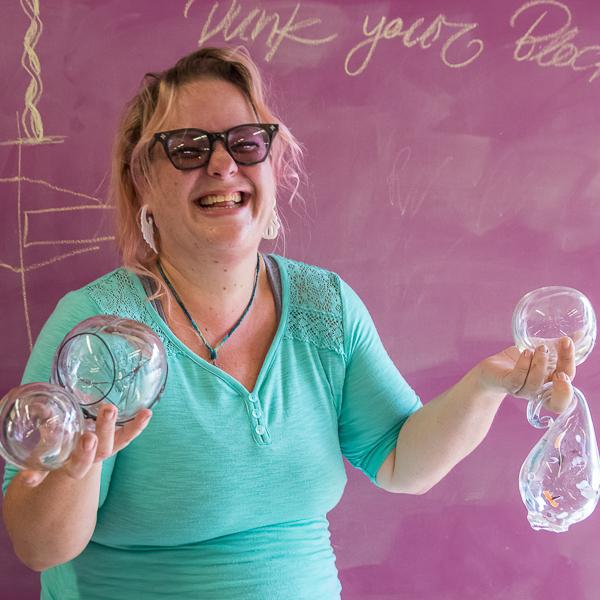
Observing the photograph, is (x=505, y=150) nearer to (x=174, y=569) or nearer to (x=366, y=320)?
(x=366, y=320)

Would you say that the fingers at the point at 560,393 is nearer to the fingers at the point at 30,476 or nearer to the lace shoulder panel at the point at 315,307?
the lace shoulder panel at the point at 315,307

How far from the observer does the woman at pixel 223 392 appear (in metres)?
1.29

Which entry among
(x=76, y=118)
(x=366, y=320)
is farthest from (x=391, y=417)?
(x=76, y=118)

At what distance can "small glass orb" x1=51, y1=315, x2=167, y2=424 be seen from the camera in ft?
3.48

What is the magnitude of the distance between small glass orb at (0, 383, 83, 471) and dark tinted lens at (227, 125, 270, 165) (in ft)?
1.67

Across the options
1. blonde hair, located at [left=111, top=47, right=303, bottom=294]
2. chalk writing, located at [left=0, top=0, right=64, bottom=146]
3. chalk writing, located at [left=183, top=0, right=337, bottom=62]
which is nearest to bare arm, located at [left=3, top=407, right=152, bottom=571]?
blonde hair, located at [left=111, top=47, right=303, bottom=294]

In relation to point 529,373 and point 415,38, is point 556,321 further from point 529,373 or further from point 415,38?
point 415,38

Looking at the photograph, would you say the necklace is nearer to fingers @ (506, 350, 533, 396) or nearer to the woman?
the woman

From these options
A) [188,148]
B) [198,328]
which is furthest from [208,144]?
[198,328]

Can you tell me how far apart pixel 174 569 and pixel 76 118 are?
79 centimetres

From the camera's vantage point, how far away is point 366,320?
4.95 ft

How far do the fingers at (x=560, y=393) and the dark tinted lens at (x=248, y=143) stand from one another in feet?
1.81

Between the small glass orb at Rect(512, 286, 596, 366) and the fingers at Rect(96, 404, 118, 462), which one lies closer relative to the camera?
the fingers at Rect(96, 404, 118, 462)

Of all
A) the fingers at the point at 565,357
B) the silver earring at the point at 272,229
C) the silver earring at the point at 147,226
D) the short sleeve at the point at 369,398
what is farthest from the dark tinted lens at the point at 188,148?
the fingers at the point at 565,357
